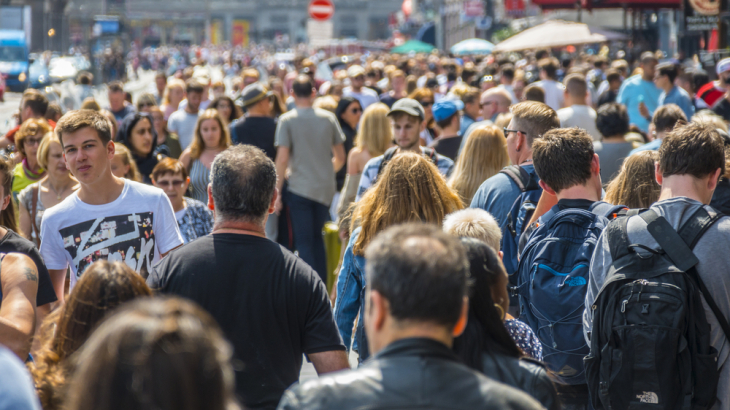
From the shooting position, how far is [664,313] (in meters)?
2.96

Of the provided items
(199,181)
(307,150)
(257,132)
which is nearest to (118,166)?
(199,181)

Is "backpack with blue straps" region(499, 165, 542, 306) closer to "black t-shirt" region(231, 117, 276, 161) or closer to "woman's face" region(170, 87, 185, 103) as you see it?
"black t-shirt" region(231, 117, 276, 161)

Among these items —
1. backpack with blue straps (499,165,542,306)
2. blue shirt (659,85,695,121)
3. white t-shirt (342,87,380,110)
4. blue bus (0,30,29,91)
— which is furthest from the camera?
blue bus (0,30,29,91)

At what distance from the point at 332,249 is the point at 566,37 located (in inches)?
434

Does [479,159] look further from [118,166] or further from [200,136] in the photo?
[200,136]

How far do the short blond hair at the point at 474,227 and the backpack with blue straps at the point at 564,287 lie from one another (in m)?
0.37

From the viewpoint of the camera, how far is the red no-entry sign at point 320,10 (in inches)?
820

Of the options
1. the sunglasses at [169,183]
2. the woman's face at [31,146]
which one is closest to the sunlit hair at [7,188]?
the sunglasses at [169,183]

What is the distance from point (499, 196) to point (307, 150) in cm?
366

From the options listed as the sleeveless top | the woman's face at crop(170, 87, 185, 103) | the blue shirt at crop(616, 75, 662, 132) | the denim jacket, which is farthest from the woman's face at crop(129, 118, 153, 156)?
the blue shirt at crop(616, 75, 662, 132)

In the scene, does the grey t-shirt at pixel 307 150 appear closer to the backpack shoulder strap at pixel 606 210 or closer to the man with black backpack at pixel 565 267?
the man with black backpack at pixel 565 267

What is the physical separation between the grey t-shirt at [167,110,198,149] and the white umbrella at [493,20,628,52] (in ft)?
32.0

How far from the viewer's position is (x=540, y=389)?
7.27ft

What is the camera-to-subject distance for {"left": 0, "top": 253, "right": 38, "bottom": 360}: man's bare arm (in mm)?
2836
